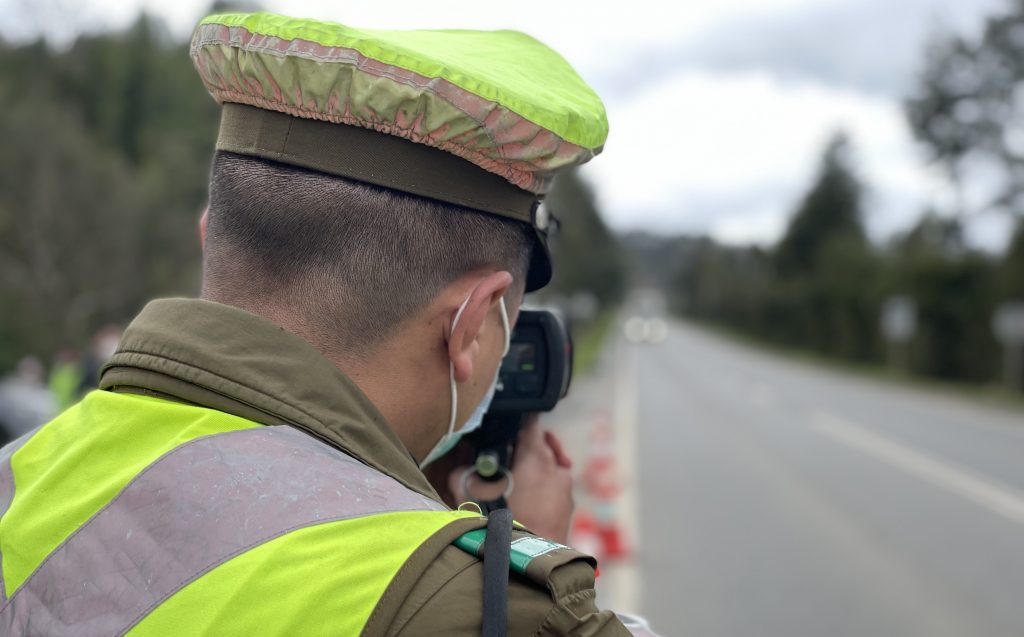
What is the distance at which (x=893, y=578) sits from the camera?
762cm

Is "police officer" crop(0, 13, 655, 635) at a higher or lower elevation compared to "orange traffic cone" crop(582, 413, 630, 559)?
higher

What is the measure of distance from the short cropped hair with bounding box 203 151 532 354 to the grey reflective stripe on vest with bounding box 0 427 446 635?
0.69ft

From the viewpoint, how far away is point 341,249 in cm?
126

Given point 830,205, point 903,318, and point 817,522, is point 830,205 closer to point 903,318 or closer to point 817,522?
point 903,318

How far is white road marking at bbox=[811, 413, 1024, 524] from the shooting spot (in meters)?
11.0

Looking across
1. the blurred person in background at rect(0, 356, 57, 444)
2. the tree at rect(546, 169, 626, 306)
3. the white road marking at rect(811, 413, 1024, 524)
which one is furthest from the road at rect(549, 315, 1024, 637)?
the blurred person in background at rect(0, 356, 57, 444)

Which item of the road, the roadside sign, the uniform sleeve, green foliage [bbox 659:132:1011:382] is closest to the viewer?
the uniform sleeve

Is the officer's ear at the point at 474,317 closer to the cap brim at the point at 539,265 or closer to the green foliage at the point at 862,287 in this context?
the cap brim at the point at 539,265

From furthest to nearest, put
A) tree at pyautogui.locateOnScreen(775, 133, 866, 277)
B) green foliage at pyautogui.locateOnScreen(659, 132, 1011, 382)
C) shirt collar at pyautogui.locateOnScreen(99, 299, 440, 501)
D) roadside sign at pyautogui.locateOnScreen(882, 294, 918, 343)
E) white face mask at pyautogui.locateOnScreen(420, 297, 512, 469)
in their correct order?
1. tree at pyautogui.locateOnScreen(775, 133, 866, 277)
2. roadside sign at pyautogui.locateOnScreen(882, 294, 918, 343)
3. green foliage at pyautogui.locateOnScreen(659, 132, 1011, 382)
4. white face mask at pyautogui.locateOnScreen(420, 297, 512, 469)
5. shirt collar at pyautogui.locateOnScreen(99, 299, 440, 501)

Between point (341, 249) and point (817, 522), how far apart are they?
30.5 feet

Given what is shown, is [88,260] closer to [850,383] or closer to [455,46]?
[850,383]

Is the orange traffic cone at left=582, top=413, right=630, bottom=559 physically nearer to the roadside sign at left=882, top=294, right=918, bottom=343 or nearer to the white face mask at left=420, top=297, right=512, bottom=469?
the white face mask at left=420, top=297, right=512, bottom=469

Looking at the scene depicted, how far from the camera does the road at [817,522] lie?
679 centimetres

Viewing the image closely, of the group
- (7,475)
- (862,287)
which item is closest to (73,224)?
(7,475)
